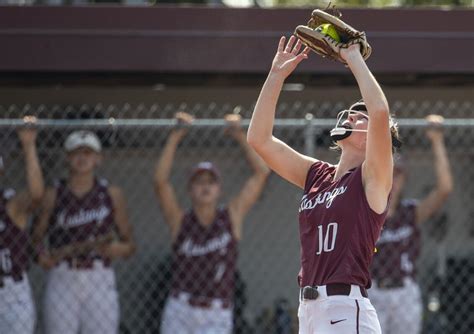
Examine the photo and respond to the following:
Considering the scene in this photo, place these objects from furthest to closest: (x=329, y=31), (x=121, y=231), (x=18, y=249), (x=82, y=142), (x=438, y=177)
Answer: (x=438, y=177)
(x=121, y=231)
(x=82, y=142)
(x=18, y=249)
(x=329, y=31)

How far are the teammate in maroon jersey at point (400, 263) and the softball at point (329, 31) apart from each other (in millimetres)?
3248

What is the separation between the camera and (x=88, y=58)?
758 cm

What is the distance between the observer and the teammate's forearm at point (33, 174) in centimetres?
670

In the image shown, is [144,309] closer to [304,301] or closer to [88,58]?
[88,58]

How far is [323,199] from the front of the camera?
4145 mm

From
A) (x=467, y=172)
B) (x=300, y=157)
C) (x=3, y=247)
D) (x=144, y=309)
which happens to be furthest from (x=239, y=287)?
(x=300, y=157)

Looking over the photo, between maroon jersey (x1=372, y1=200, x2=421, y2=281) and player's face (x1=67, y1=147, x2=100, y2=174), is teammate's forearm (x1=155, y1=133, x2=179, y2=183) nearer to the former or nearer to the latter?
player's face (x1=67, y1=147, x2=100, y2=174)

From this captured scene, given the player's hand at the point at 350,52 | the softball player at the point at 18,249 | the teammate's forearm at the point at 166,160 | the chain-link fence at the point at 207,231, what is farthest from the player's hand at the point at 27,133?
the player's hand at the point at 350,52

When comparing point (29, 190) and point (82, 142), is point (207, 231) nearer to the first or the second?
point (82, 142)

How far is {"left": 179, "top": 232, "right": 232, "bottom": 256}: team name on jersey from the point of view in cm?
700

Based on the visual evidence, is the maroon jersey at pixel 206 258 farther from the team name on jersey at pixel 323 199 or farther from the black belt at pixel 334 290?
the black belt at pixel 334 290

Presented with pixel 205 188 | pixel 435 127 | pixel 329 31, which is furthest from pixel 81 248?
pixel 329 31

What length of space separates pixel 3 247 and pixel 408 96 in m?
3.93

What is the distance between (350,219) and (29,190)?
3443 millimetres
